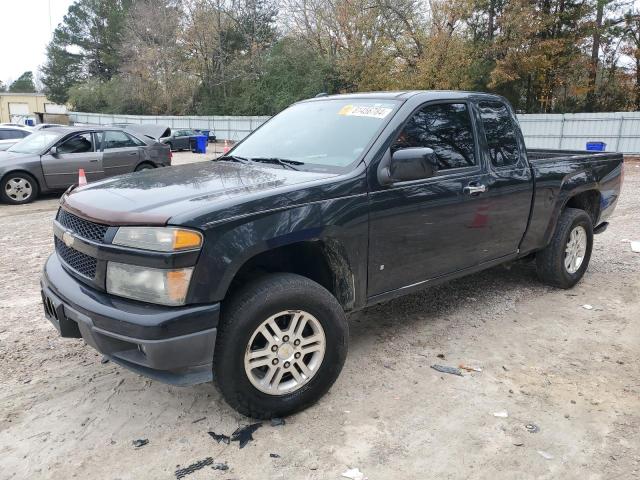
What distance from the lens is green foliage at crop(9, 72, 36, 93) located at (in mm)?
83062

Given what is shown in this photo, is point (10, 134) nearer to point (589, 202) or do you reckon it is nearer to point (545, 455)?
point (589, 202)

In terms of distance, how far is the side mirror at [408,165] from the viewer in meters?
3.31

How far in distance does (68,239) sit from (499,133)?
3.45m

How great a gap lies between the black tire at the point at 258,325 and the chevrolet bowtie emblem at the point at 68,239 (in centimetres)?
97

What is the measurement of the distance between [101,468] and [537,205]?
13.0 feet

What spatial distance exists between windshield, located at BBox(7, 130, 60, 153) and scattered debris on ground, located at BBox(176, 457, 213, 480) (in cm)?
992

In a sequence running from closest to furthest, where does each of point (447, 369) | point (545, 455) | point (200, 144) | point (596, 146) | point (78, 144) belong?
point (545, 455)
point (447, 369)
point (78, 144)
point (596, 146)
point (200, 144)

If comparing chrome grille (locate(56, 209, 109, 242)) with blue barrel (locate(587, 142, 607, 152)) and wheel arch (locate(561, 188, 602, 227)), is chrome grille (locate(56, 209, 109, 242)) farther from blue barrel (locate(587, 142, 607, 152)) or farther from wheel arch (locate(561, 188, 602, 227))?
blue barrel (locate(587, 142, 607, 152))

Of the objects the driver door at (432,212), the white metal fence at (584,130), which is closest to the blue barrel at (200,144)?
the white metal fence at (584,130)

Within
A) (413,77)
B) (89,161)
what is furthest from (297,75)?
(89,161)

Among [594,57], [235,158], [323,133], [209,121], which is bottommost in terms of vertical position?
[235,158]

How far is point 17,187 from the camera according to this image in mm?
10469

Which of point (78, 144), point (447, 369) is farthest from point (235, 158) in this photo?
point (78, 144)

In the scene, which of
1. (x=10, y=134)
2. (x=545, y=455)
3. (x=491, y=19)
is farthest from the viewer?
(x=491, y=19)
